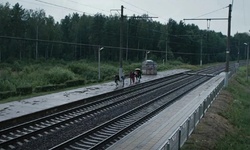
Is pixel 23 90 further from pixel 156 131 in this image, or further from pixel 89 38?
pixel 89 38

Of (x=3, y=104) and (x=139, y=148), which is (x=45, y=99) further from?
(x=139, y=148)

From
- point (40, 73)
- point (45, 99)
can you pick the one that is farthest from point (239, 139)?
point (40, 73)

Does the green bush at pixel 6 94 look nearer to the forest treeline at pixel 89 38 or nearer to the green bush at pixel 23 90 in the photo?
the green bush at pixel 23 90

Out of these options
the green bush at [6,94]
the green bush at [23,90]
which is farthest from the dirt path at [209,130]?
the green bush at [6,94]

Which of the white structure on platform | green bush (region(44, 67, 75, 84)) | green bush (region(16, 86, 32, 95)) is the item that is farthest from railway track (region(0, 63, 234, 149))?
the white structure on platform

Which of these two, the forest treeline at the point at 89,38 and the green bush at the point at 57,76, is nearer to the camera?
the green bush at the point at 57,76

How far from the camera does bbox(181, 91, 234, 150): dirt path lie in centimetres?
1237

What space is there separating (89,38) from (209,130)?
7931cm

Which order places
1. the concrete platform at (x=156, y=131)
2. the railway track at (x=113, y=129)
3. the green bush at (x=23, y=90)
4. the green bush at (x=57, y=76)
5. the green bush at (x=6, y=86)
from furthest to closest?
1. the green bush at (x=57, y=76)
2. the green bush at (x=6, y=86)
3. the green bush at (x=23, y=90)
4. the railway track at (x=113, y=129)
5. the concrete platform at (x=156, y=131)

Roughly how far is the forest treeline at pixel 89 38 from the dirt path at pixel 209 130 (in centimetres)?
5290

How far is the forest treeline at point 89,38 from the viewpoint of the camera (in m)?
77.0

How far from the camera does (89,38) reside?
92062mm

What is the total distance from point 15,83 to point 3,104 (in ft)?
28.9

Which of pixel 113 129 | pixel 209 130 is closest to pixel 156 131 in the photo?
pixel 113 129
